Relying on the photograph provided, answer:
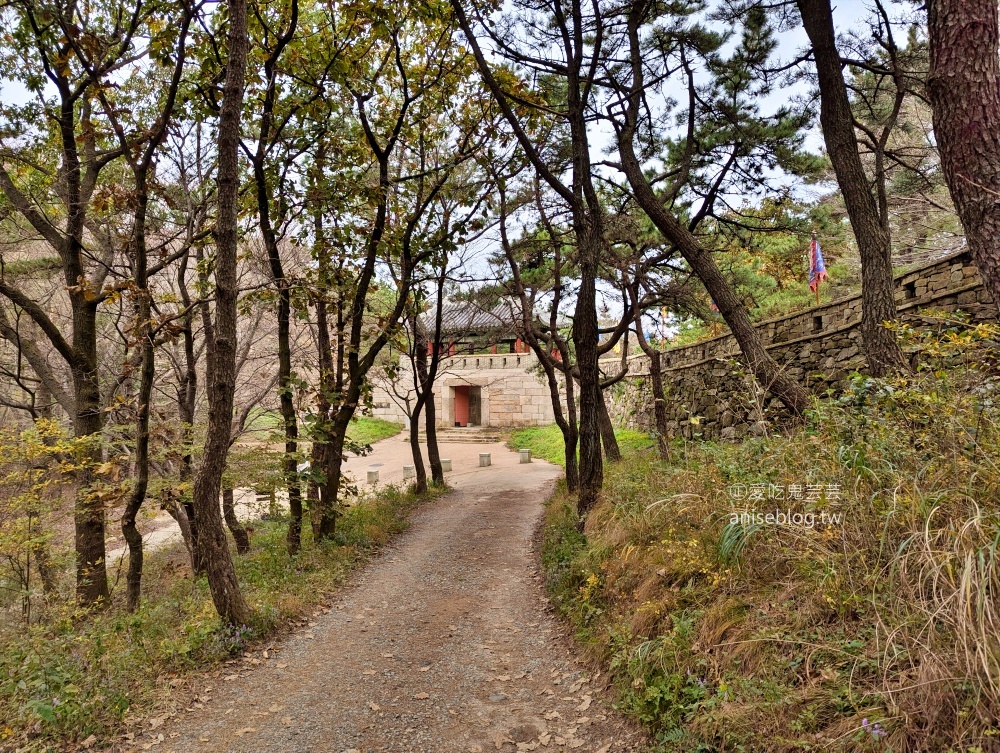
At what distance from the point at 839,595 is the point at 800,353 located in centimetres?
709

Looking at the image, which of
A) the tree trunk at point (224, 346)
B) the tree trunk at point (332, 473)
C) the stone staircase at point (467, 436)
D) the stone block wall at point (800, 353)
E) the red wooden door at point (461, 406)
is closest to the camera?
the tree trunk at point (224, 346)

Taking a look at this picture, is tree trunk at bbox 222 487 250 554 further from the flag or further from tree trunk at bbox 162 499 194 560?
the flag

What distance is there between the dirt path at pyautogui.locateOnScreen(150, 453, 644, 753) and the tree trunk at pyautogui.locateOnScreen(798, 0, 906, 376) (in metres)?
4.69

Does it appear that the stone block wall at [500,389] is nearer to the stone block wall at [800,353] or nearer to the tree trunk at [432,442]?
the stone block wall at [800,353]

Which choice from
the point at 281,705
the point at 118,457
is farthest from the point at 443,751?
the point at 118,457

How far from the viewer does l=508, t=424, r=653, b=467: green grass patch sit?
48.6 feet

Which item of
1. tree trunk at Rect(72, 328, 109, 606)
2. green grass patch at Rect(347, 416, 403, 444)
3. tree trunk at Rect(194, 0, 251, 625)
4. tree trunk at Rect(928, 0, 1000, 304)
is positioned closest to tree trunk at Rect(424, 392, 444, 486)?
tree trunk at Rect(72, 328, 109, 606)

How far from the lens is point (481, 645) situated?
4.54 metres

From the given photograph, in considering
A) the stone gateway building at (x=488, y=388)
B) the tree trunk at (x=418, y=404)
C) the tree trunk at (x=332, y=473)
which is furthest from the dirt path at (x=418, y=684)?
the stone gateway building at (x=488, y=388)

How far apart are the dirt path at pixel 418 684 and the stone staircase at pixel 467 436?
16766 mm

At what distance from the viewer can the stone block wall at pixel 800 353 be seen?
Answer: 19.4 feet

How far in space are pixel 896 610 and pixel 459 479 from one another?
12991mm

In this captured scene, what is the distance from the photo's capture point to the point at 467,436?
23.9m

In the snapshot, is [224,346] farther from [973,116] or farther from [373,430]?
[373,430]
